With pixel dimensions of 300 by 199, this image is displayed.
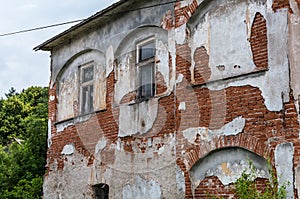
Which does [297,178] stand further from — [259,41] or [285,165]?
[259,41]

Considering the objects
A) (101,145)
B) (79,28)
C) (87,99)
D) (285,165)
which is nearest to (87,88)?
(87,99)

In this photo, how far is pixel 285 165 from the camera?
7.05m

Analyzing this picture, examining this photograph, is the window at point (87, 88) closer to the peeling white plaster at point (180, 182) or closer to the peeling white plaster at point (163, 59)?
the peeling white plaster at point (163, 59)

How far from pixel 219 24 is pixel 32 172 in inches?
481

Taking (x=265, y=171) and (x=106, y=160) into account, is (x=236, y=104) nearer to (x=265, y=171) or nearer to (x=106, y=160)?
(x=265, y=171)

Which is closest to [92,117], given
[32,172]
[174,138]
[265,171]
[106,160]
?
[106,160]

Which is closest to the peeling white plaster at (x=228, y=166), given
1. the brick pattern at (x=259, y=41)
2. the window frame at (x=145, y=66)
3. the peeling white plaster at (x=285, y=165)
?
the peeling white plaster at (x=285, y=165)

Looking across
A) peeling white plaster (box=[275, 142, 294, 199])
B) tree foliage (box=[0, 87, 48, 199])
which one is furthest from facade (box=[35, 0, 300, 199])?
tree foliage (box=[0, 87, 48, 199])

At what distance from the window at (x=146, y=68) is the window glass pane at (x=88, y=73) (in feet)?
7.47

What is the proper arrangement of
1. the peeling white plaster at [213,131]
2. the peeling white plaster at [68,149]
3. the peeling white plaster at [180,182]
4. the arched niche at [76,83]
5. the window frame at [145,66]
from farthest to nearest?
the peeling white plaster at [68,149] < the arched niche at [76,83] < the window frame at [145,66] < the peeling white plaster at [180,182] < the peeling white plaster at [213,131]

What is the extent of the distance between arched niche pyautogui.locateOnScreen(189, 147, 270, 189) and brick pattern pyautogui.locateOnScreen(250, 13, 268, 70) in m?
1.56

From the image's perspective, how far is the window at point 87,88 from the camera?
1244cm

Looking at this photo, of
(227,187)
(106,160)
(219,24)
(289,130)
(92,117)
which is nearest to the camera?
(289,130)

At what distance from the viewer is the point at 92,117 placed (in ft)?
38.9
